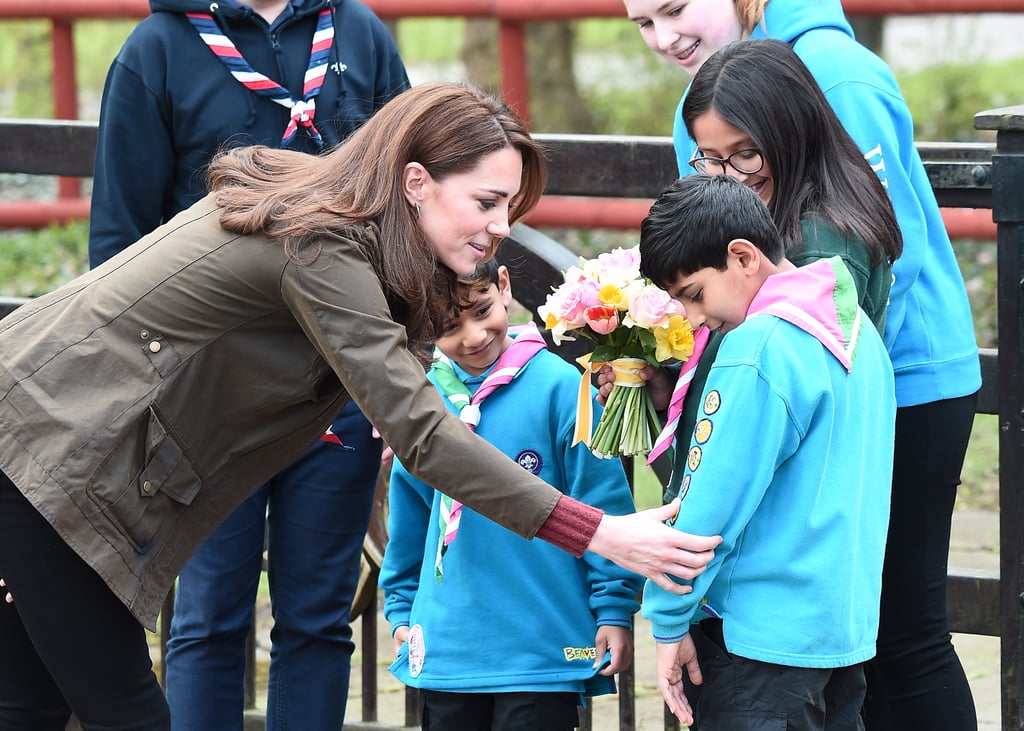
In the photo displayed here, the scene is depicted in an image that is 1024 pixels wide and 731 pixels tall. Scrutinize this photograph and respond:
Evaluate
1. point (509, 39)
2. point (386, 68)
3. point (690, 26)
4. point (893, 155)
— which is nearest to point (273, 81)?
point (386, 68)

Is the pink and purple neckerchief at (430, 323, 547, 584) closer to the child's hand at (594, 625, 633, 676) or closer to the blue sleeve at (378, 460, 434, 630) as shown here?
the blue sleeve at (378, 460, 434, 630)

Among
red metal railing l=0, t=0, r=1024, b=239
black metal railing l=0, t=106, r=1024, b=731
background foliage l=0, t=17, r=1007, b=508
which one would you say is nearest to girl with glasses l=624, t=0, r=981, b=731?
black metal railing l=0, t=106, r=1024, b=731

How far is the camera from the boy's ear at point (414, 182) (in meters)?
2.68

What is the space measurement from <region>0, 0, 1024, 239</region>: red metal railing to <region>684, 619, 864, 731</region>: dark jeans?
425 centimetres

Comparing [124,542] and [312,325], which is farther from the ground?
[312,325]

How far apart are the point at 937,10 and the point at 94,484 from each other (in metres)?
5.43

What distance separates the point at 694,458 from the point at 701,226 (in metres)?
0.39

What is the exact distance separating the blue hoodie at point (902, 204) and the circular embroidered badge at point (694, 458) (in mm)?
538

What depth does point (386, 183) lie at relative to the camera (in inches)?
104

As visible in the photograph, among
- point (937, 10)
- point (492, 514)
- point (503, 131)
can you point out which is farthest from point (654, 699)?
point (937, 10)

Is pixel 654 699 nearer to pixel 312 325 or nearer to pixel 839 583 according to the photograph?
pixel 839 583

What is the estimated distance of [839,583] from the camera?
253 centimetres

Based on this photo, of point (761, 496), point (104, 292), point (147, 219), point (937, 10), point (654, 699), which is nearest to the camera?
point (761, 496)

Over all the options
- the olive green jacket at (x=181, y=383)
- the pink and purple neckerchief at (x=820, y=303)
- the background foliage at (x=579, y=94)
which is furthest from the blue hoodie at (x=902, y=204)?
the background foliage at (x=579, y=94)
